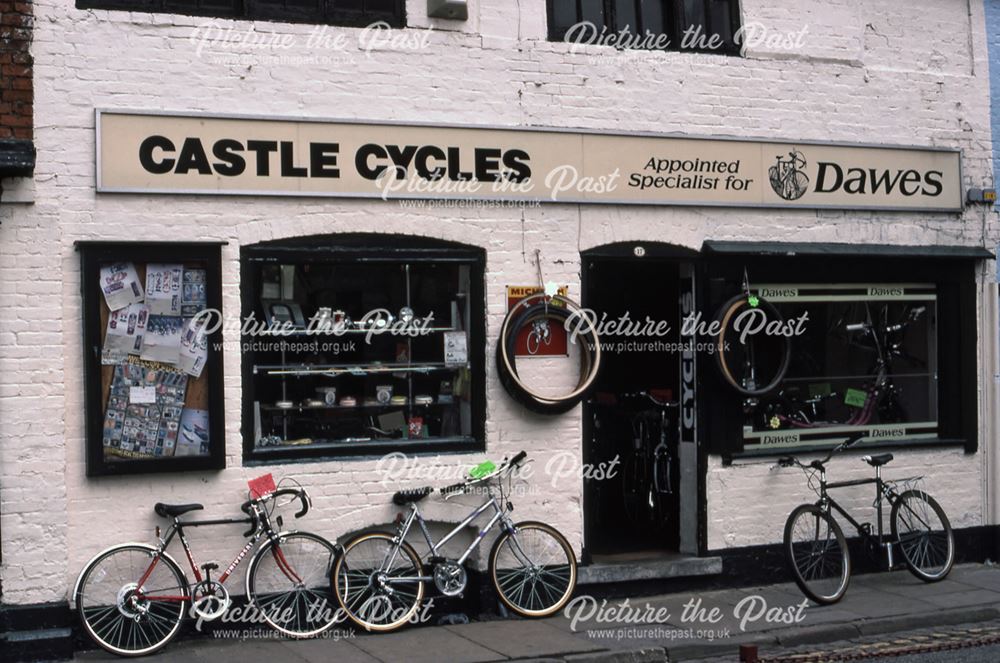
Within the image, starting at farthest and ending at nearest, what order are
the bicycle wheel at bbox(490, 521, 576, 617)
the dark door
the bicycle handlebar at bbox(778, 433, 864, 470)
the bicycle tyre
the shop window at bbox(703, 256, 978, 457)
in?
the dark door
the shop window at bbox(703, 256, 978, 457)
the bicycle handlebar at bbox(778, 433, 864, 470)
the bicycle tyre
the bicycle wheel at bbox(490, 521, 576, 617)

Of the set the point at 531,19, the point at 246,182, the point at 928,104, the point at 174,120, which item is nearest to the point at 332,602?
the point at 246,182

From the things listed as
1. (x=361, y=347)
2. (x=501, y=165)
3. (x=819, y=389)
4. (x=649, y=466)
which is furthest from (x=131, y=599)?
(x=819, y=389)

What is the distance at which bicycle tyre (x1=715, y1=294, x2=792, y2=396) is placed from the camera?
10.3 metres

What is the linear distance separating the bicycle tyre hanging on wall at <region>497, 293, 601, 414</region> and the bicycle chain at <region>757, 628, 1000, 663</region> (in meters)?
2.57

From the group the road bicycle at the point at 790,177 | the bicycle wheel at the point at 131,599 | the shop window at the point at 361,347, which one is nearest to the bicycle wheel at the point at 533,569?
the shop window at the point at 361,347

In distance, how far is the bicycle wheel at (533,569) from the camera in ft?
30.8

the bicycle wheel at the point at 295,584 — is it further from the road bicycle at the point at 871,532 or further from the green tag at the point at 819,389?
the green tag at the point at 819,389

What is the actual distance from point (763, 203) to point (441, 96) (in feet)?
10.2

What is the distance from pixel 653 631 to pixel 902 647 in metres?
1.81

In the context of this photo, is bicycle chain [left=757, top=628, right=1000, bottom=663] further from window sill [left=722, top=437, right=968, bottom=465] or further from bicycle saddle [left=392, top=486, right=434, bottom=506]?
bicycle saddle [left=392, top=486, right=434, bottom=506]

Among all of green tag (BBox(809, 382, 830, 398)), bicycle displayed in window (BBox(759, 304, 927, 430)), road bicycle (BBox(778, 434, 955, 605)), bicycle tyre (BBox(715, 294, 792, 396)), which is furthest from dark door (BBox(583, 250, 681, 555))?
green tag (BBox(809, 382, 830, 398))

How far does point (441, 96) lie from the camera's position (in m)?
9.53

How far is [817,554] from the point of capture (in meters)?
10.1

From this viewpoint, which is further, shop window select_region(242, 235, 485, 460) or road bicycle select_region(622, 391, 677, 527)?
road bicycle select_region(622, 391, 677, 527)
